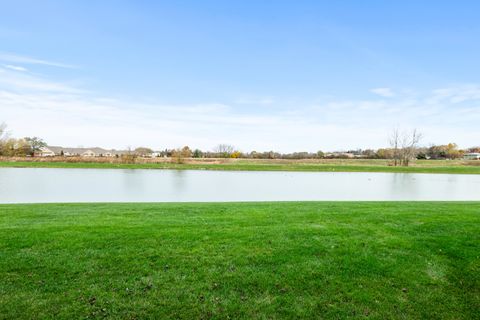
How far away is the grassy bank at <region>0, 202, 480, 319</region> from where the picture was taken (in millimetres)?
2754

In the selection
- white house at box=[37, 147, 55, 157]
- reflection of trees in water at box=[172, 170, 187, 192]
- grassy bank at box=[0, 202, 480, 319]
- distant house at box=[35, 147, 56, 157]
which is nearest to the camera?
grassy bank at box=[0, 202, 480, 319]

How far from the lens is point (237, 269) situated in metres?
3.48

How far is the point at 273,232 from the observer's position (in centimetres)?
481

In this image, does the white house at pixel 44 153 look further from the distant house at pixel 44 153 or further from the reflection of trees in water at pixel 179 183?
the reflection of trees in water at pixel 179 183

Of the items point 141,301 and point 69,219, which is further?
point 69,219

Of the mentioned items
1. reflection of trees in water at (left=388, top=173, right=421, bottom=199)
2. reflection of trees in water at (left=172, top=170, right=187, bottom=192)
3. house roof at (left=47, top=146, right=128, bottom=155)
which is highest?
house roof at (left=47, top=146, right=128, bottom=155)

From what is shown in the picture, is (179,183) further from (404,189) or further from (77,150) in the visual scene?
(77,150)

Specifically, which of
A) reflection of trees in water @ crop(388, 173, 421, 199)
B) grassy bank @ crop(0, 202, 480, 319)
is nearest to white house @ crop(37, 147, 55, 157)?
reflection of trees in water @ crop(388, 173, 421, 199)

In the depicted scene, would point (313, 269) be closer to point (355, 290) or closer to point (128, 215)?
point (355, 290)

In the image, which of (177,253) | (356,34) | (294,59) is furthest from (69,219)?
(294,59)

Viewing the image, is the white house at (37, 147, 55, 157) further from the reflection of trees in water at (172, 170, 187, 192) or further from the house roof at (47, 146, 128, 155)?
the reflection of trees in water at (172, 170, 187, 192)

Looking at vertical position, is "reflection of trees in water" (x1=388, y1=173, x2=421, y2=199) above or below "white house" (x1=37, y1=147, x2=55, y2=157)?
below

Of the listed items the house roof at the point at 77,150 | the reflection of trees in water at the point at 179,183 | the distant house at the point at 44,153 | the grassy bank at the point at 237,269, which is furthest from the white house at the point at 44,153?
the grassy bank at the point at 237,269

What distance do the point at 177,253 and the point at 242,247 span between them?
36.2 inches
